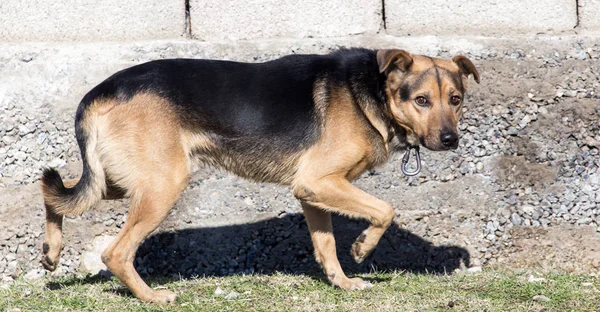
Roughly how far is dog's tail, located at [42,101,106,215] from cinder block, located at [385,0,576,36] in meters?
3.57

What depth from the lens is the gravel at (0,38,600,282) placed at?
7.45m

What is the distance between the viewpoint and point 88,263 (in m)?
7.39

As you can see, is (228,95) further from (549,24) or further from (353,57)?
(549,24)

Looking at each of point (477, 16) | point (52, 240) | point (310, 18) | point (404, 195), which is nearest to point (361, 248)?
point (404, 195)

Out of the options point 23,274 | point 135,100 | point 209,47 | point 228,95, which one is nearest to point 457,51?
point 209,47

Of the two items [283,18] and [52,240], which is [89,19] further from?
[52,240]

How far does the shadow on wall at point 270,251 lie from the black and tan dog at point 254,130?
44.4 inches

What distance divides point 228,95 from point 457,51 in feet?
9.81

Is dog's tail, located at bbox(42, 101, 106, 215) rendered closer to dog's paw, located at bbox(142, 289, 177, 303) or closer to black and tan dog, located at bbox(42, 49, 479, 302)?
black and tan dog, located at bbox(42, 49, 479, 302)

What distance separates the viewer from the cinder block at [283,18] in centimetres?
845

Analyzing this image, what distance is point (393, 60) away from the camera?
621 cm

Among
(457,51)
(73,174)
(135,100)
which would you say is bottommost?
(73,174)

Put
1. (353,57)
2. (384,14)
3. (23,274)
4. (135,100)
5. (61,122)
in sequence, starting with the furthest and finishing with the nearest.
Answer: (384,14) < (61,122) < (23,274) < (353,57) < (135,100)

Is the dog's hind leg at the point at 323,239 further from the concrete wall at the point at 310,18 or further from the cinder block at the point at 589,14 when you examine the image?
the cinder block at the point at 589,14
